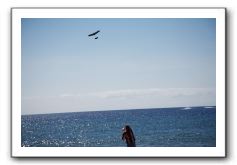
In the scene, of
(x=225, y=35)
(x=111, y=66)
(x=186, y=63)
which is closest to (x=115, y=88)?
(x=111, y=66)

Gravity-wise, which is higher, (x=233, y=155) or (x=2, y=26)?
(x=2, y=26)

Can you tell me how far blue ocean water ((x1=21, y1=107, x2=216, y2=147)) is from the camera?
446 cm

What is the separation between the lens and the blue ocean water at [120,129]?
4.46m

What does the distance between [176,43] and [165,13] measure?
227 mm

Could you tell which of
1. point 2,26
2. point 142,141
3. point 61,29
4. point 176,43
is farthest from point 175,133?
point 2,26

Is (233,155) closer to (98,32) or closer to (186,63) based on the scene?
(186,63)

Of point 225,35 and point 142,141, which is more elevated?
point 225,35

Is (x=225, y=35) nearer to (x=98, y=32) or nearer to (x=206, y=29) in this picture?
(x=206, y=29)

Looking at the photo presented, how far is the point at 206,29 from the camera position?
4504 mm

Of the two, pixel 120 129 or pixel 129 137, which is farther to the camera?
pixel 120 129

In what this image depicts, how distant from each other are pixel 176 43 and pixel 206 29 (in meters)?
0.23

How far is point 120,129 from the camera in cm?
461

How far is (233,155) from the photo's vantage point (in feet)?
14.6

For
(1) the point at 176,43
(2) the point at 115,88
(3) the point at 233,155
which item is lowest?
(3) the point at 233,155
